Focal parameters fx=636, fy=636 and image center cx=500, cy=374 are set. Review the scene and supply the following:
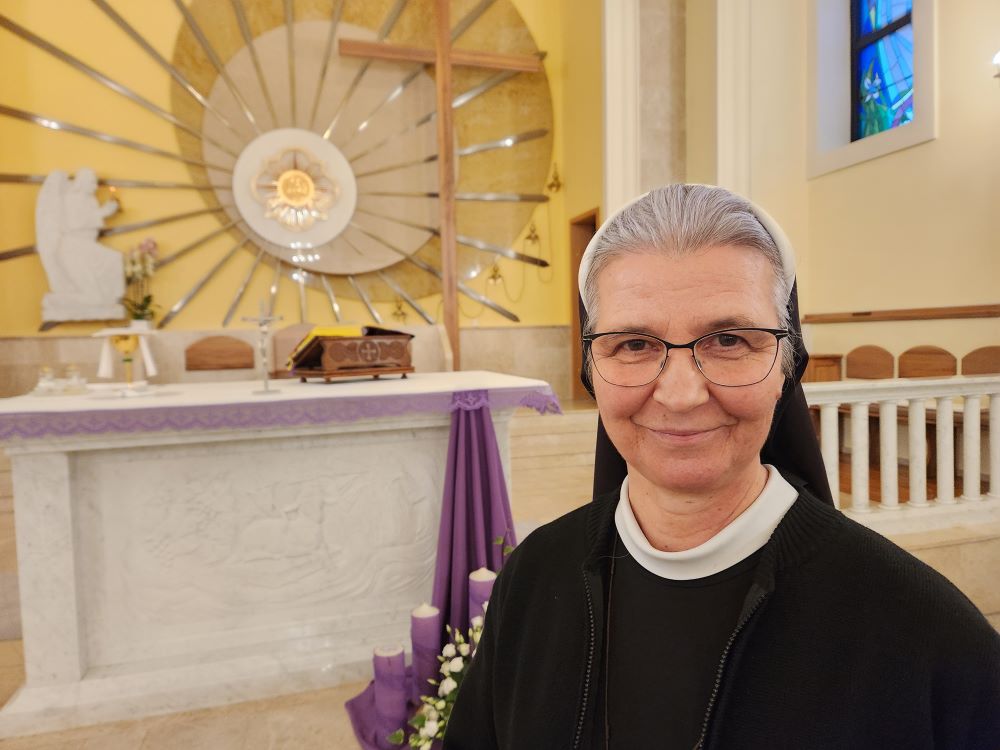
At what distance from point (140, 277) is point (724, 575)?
6979 millimetres

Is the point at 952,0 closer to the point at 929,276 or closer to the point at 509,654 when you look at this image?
the point at 929,276

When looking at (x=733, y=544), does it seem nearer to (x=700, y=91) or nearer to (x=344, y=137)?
(x=700, y=91)

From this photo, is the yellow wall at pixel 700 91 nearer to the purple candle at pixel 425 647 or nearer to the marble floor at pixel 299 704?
the marble floor at pixel 299 704

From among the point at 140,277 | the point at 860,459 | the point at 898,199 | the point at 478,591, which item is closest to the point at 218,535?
the point at 478,591

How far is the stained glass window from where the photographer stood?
18.6 feet

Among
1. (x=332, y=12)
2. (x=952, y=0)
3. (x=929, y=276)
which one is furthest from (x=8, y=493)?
(x=952, y=0)

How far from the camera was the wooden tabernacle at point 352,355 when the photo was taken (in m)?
3.07

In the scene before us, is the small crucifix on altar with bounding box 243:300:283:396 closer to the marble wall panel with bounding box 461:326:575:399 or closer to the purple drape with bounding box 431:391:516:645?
the purple drape with bounding box 431:391:516:645

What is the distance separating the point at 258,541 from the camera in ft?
9.23

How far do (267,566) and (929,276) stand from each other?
5370 mm

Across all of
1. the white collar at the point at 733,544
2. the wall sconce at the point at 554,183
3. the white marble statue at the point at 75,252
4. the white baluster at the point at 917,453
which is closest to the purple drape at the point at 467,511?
the white collar at the point at 733,544

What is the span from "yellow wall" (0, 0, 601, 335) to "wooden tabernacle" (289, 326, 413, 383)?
163 inches

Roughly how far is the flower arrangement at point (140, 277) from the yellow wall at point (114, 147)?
0.45ft

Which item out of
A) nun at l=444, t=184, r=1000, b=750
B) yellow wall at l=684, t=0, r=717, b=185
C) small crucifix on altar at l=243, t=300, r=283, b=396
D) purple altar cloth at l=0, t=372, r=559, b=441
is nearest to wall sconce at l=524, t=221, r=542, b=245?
yellow wall at l=684, t=0, r=717, b=185
